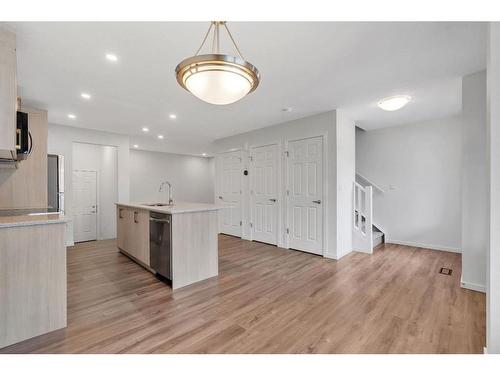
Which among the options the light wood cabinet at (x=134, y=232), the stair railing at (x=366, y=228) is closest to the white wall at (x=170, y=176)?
the light wood cabinet at (x=134, y=232)

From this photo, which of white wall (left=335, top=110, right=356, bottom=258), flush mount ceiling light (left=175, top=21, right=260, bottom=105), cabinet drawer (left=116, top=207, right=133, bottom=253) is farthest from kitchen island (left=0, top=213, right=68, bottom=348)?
white wall (left=335, top=110, right=356, bottom=258)

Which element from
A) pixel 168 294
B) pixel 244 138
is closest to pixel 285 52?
pixel 168 294

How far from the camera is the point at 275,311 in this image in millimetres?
2182

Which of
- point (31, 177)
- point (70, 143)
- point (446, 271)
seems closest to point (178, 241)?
point (31, 177)

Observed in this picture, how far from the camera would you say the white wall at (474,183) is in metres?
2.56

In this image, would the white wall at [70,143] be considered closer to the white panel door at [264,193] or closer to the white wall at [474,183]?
the white panel door at [264,193]

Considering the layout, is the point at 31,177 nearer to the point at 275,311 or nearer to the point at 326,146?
the point at 275,311

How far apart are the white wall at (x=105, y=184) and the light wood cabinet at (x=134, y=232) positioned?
1.79m

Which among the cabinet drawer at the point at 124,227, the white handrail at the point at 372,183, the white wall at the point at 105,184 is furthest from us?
the white wall at the point at 105,184

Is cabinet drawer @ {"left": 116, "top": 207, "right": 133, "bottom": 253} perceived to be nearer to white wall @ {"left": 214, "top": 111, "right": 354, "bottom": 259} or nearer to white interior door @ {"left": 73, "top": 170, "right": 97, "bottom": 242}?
white interior door @ {"left": 73, "top": 170, "right": 97, "bottom": 242}

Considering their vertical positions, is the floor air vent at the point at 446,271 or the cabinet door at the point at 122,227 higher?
the cabinet door at the point at 122,227

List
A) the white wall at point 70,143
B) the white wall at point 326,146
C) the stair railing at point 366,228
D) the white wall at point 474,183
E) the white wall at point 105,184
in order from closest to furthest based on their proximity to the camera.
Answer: the white wall at point 474,183
the white wall at point 326,146
the stair railing at point 366,228
the white wall at point 70,143
the white wall at point 105,184

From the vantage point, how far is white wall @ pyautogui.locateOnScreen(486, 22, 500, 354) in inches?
52.7

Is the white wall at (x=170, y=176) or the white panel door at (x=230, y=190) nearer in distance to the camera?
the white panel door at (x=230, y=190)
